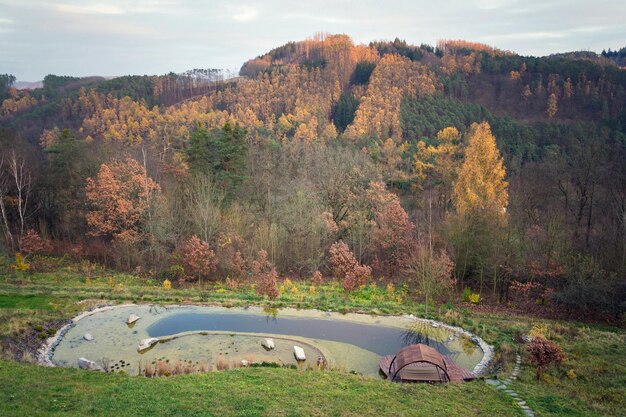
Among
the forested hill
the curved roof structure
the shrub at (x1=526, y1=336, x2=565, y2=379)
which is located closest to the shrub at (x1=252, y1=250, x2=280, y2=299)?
the forested hill

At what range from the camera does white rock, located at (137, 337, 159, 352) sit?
18609 mm

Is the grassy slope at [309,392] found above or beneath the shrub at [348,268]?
beneath

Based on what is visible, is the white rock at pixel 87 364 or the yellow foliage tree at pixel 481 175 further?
the yellow foliage tree at pixel 481 175

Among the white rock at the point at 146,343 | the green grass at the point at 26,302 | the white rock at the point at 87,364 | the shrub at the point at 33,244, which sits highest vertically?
the shrub at the point at 33,244

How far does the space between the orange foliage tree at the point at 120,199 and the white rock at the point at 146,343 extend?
14.0 metres

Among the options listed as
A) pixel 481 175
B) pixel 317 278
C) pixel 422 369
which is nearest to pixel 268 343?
pixel 422 369

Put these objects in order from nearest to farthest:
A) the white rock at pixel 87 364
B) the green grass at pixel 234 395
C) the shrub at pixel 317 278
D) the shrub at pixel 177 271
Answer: the green grass at pixel 234 395 < the white rock at pixel 87 364 < the shrub at pixel 317 278 < the shrub at pixel 177 271

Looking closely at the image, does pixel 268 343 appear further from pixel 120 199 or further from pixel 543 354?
pixel 120 199

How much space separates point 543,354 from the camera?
15594 mm

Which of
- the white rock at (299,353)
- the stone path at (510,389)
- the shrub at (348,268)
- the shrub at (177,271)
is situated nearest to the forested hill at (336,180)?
the shrub at (177,271)

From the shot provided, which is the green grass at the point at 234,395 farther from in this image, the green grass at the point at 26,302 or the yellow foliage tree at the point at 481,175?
the yellow foliage tree at the point at 481,175

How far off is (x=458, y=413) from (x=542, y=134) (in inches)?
2996

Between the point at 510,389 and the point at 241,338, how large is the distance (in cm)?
1131

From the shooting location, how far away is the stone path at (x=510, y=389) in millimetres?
13156
